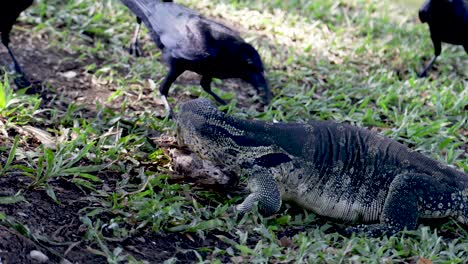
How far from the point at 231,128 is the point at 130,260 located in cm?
136

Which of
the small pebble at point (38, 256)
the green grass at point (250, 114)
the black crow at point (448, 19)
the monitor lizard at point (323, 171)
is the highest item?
the black crow at point (448, 19)

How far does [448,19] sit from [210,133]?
376cm

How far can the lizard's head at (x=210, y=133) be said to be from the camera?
509 cm

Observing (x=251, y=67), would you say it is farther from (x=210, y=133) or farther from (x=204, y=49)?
(x=210, y=133)

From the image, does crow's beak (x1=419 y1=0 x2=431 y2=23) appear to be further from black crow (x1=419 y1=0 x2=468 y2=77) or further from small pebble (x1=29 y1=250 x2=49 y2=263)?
small pebble (x1=29 y1=250 x2=49 y2=263)

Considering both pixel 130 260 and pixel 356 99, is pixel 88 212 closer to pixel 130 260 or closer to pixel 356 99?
pixel 130 260

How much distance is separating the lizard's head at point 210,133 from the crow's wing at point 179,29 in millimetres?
901

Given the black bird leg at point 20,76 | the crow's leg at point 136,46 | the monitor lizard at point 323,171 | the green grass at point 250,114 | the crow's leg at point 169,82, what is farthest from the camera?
the crow's leg at point 136,46

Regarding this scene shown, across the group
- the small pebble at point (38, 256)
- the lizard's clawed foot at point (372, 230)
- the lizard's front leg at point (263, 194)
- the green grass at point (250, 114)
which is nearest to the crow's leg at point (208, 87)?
the green grass at point (250, 114)

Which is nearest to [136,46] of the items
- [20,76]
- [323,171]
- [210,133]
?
[20,76]

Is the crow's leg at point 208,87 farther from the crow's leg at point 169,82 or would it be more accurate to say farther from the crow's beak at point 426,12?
the crow's beak at point 426,12

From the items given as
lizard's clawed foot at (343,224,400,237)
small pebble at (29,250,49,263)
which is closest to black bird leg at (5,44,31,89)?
small pebble at (29,250,49,263)

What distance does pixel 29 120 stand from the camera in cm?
580

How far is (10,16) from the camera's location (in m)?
6.46
